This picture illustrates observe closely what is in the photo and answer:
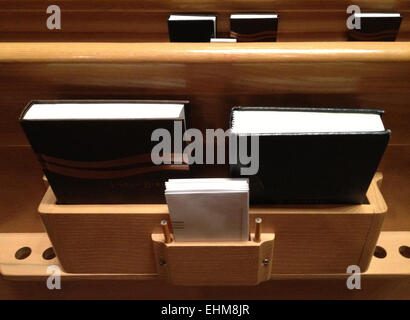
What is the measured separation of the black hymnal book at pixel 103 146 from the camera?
613 mm

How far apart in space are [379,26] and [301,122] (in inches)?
21.1

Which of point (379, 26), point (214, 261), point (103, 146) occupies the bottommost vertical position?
point (214, 261)

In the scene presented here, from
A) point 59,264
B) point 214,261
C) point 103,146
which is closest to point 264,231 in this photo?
point 214,261

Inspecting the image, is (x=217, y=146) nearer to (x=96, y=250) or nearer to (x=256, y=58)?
(x=256, y=58)

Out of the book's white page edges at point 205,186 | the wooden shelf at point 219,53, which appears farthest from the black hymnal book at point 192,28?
the book's white page edges at point 205,186

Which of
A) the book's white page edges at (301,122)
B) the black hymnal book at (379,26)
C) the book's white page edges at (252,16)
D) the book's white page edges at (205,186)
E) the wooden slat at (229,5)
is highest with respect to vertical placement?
the wooden slat at (229,5)

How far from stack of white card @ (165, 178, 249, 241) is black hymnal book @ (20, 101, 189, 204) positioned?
0.06m

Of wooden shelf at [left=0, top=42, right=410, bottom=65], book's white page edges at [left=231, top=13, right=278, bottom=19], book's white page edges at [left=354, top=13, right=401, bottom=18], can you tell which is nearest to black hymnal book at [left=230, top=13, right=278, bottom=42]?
book's white page edges at [left=231, top=13, right=278, bottom=19]

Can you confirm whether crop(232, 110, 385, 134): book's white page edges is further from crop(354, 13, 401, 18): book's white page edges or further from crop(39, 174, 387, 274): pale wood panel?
Answer: crop(354, 13, 401, 18): book's white page edges

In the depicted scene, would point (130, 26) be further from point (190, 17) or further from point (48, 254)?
point (48, 254)

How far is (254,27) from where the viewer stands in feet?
3.16

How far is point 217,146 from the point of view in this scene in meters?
0.76

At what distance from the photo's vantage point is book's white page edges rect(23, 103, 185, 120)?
62 cm

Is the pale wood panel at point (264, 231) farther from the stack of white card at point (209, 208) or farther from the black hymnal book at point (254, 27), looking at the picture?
the black hymnal book at point (254, 27)
